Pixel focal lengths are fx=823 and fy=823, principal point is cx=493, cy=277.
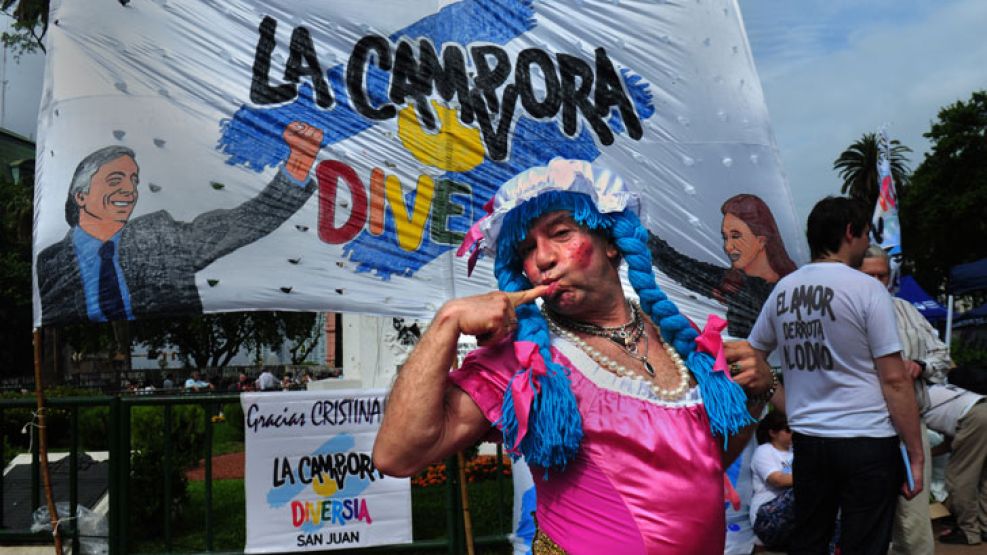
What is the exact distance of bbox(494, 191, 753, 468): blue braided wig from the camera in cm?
171

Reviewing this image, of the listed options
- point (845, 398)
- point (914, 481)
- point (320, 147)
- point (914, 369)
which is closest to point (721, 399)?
point (845, 398)

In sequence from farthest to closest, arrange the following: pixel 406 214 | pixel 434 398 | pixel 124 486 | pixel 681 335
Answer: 1. pixel 124 486
2. pixel 406 214
3. pixel 681 335
4. pixel 434 398

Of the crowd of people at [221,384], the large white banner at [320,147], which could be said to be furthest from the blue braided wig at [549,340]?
the crowd of people at [221,384]

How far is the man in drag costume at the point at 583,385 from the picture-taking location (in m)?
1.69

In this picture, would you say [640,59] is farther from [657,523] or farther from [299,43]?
[657,523]

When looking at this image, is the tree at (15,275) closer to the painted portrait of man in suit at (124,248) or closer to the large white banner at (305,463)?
the large white banner at (305,463)

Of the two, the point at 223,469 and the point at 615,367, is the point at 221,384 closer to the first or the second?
the point at 223,469

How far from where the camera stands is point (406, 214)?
423 centimetres

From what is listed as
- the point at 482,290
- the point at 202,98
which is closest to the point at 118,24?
the point at 202,98

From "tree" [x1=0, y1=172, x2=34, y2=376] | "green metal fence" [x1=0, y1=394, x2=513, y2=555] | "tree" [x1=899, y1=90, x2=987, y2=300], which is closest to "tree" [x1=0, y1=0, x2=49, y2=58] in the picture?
"tree" [x1=0, y1=172, x2=34, y2=376]

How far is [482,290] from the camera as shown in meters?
4.27

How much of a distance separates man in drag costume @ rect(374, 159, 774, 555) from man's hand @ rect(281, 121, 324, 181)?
2.39 metres

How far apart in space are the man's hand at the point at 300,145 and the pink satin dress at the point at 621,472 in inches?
103

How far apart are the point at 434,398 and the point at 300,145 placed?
2.84 m
